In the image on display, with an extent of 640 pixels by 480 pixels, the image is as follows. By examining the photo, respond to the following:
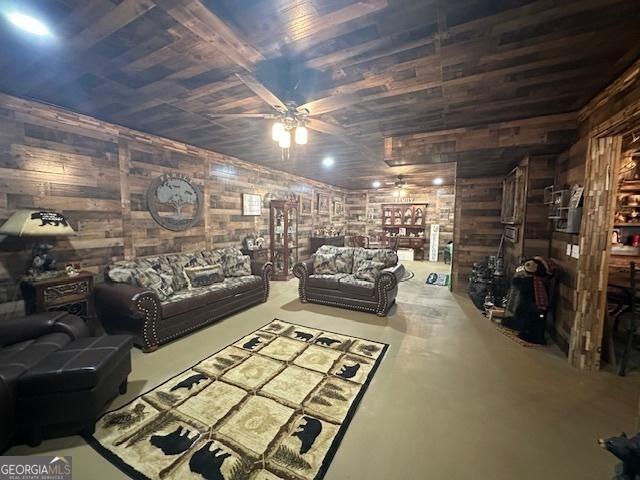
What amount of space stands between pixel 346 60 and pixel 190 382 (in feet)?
9.56

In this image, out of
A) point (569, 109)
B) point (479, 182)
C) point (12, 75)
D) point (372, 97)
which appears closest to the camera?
point (12, 75)

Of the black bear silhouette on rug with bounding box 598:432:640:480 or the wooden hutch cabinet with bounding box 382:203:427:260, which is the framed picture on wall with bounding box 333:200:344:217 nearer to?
the wooden hutch cabinet with bounding box 382:203:427:260

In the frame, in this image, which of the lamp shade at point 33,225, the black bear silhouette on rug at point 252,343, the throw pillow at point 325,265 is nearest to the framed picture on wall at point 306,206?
the throw pillow at point 325,265

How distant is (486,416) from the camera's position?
6.07 ft

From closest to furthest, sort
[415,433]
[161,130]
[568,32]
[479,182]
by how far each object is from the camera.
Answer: [568,32] < [415,433] < [161,130] < [479,182]

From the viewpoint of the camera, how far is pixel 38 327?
2.05 metres

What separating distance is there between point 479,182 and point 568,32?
Result: 12.1 ft

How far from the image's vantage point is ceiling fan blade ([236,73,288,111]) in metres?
1.74

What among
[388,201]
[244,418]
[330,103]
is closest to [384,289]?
[244,418]

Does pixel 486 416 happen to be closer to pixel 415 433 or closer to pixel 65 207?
pixel 415 433

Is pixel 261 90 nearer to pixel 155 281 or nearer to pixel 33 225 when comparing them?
pixel 33 225

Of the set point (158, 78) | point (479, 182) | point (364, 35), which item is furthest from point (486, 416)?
point (479, 182)

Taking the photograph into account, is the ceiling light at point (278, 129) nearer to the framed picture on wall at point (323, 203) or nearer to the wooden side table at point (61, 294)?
the wooden side table at point (61, 294)

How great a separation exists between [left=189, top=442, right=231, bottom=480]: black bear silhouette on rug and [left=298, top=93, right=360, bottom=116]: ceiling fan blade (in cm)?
259
